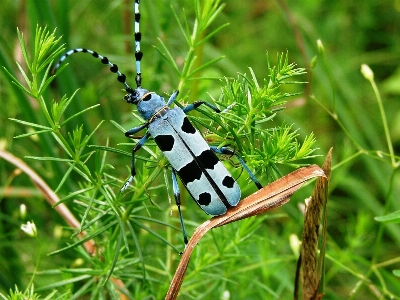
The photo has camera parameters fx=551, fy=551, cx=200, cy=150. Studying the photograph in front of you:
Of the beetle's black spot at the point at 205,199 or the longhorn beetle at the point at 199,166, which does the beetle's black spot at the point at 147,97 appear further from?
the beetle's black spot at the point at 205,199

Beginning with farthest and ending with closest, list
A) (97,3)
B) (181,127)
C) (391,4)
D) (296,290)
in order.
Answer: (391,4), (97,3), (296,290), (181,127)

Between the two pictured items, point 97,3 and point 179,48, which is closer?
point 179,48

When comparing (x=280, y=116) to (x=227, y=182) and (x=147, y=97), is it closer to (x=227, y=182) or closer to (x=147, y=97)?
(x=147, y=97)

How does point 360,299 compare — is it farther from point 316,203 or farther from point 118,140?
point 316,203

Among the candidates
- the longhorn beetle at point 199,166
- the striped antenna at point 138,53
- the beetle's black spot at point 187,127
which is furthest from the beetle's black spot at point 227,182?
the striped antenna at point 138,53

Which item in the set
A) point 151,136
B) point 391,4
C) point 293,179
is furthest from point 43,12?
point 391,4

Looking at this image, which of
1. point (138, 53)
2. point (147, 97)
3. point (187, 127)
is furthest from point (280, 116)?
point (187, 127)
